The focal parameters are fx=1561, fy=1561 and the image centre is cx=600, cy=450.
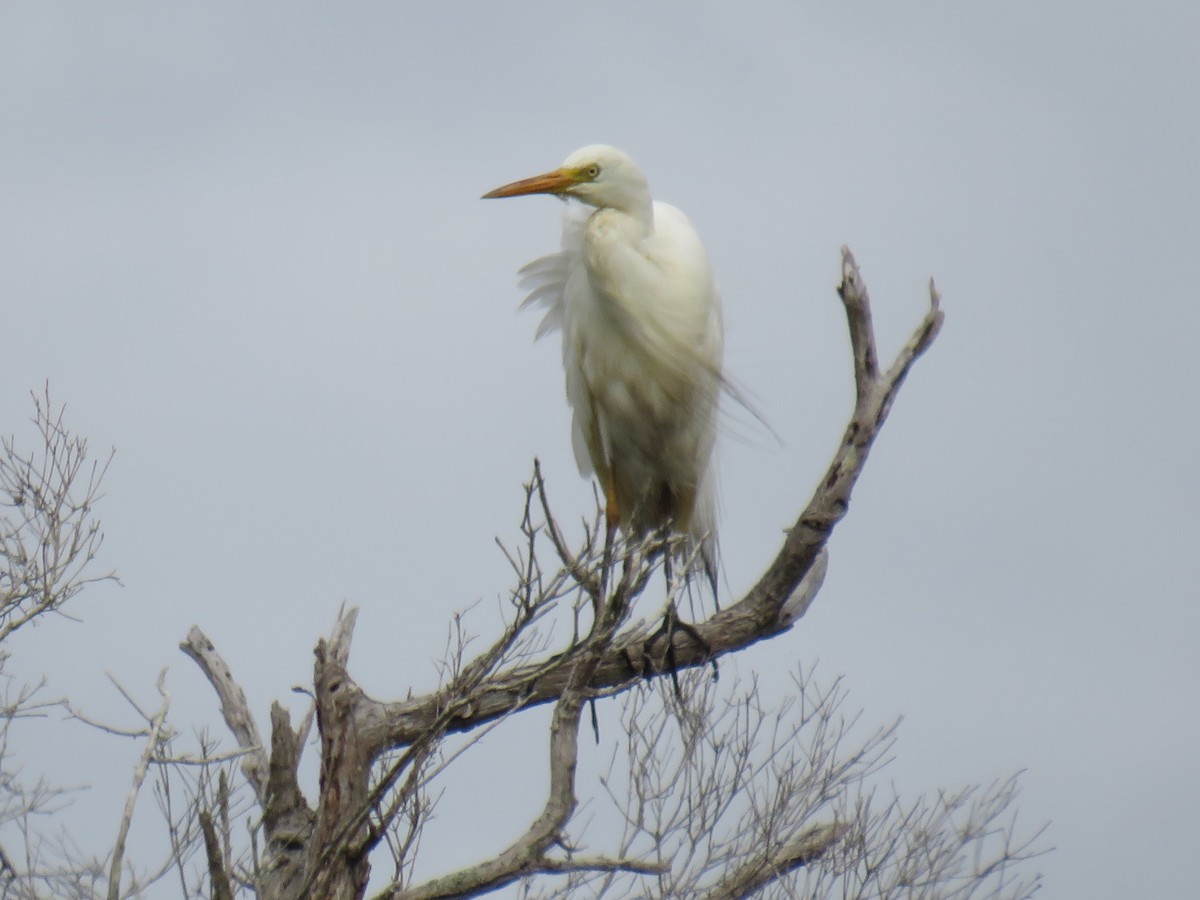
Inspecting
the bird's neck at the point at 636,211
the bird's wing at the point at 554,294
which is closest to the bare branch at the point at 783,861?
the bird's wing at the point at 554,294

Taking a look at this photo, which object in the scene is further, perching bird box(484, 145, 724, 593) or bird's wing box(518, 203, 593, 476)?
bird's wing box(518, 203, 593, 476)

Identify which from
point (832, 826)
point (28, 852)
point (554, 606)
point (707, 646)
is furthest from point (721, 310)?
point (28, 852)

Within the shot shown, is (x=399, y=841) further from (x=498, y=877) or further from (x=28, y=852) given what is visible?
(x=28, y=852)

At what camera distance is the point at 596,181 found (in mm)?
4645

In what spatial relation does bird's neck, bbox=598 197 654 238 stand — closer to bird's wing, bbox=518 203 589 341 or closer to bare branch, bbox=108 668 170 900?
bird's wing, bbox=518 203 589 341

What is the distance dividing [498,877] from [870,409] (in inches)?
50.7

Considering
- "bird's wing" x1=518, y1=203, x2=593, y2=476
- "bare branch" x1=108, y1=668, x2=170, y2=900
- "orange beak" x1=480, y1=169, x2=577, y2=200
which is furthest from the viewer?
"bird's wing" x1=518, y1=203, x2=593, y2=476

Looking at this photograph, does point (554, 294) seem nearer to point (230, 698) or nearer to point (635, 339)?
point (635, 339)

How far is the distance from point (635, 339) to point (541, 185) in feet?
1.79

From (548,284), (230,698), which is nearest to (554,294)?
(548,284)

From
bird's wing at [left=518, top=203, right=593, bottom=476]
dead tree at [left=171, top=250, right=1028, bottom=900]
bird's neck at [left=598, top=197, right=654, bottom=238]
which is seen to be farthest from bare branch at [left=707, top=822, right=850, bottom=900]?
bird's neck at [left=598, top=197, right=654, bottom=238]

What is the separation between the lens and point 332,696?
3750 mm

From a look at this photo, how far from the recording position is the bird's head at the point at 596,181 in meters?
4.61

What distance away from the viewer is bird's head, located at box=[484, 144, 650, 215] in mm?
4609
